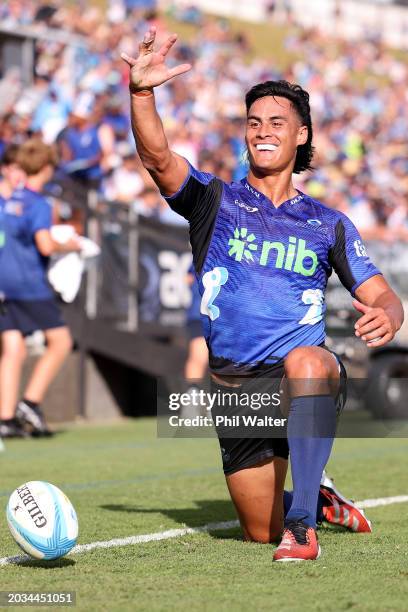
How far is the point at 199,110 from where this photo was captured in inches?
815

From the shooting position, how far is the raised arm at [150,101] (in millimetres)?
4355

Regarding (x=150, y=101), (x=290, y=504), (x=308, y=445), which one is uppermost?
(x=150, y=101)

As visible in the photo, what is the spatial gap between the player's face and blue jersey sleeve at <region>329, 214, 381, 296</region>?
0.38 metres

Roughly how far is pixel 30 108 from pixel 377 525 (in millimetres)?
9421

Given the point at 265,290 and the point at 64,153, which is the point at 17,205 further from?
the point at 265,290

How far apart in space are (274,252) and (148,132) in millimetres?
795

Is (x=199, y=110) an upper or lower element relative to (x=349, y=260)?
upper

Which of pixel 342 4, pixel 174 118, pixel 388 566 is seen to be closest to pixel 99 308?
pixel 174 118

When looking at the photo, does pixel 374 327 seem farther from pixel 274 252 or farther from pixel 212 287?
pixel 212 287

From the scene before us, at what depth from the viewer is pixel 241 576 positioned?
13.6 ft

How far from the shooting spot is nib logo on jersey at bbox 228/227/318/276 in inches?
192

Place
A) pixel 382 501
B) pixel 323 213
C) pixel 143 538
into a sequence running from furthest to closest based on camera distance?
pixel 382 501, pixel 143 538, pixel 323 213

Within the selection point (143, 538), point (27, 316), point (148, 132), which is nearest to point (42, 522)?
point (143, 538)

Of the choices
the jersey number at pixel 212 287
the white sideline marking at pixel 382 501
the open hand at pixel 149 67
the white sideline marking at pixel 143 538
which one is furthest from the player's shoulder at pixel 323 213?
the white sideline marking at pixel 382 501
